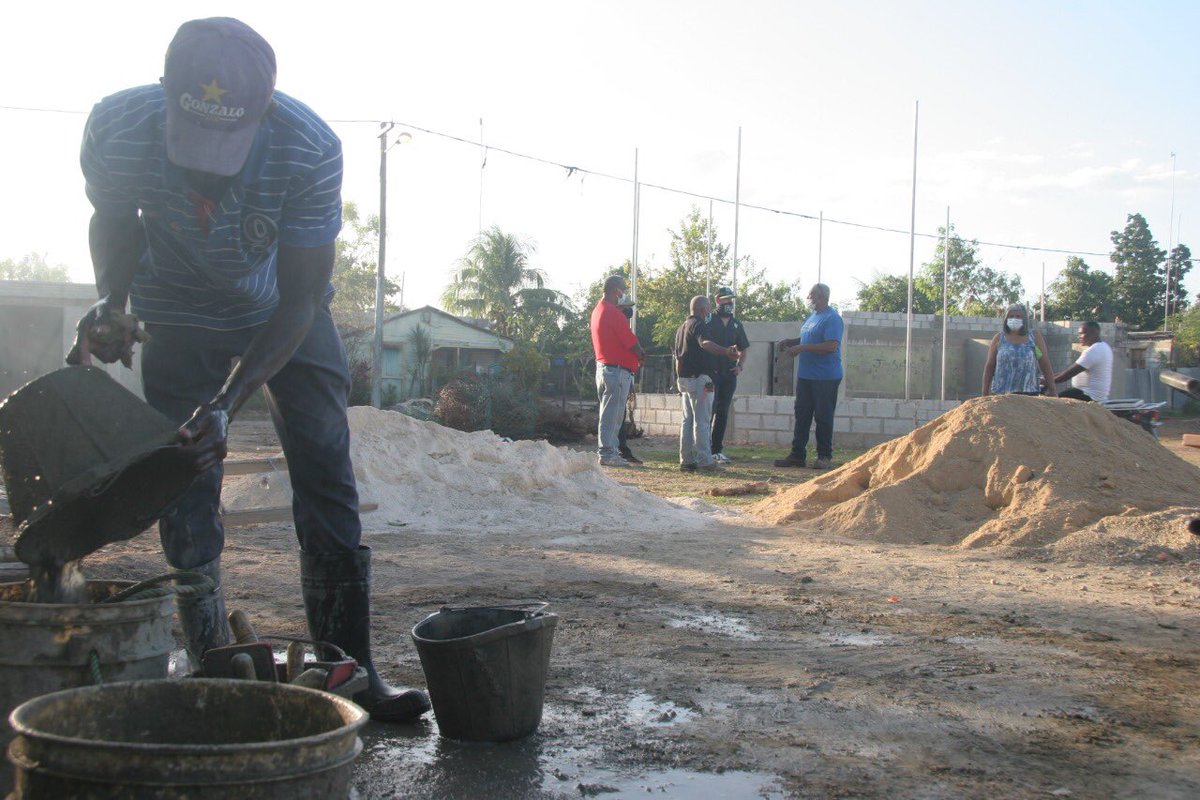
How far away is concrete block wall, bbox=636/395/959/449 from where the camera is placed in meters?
14.9

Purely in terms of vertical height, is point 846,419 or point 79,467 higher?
point 79,467

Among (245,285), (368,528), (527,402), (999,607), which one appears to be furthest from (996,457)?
(527,402)

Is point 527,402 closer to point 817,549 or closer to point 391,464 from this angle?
point 391,464

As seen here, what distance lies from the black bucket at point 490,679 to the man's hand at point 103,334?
105 centimetres

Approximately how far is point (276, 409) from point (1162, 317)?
5897 cm

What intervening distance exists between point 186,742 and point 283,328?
1.17 m

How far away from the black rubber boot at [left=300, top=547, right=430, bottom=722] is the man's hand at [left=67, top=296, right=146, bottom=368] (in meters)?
0.77

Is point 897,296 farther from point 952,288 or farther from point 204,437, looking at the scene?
point 204,437

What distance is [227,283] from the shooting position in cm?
280

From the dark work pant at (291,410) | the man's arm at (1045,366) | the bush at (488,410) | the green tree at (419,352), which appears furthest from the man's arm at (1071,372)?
the green tree at (419,352)

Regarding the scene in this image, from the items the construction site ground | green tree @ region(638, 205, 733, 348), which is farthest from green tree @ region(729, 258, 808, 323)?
the construction site ground

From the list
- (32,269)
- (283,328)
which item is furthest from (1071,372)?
(32,269)

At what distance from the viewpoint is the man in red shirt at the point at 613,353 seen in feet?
A: 36.0

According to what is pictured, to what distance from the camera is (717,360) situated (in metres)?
11.4
